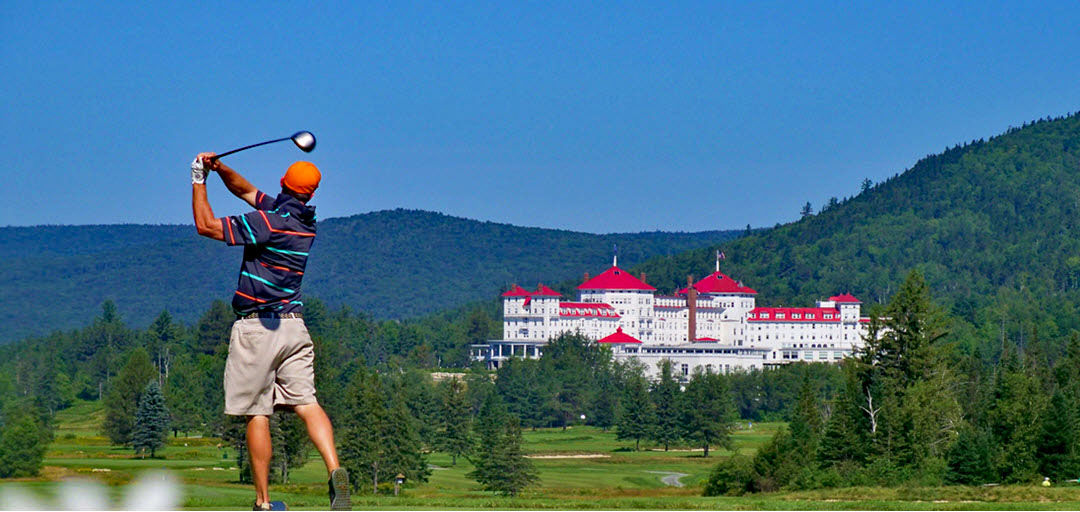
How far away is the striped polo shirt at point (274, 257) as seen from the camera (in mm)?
11094

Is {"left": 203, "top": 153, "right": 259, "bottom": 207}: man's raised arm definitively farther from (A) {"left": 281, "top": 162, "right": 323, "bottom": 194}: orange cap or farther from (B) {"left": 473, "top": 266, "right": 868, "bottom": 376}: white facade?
(B) {"left": 473, "top": 266, "right": 868, "bottom": 376}: white facade

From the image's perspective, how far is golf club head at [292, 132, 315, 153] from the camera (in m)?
11.8

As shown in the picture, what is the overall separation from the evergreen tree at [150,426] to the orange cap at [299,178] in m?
66.0

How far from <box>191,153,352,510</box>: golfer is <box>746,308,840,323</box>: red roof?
509 ft

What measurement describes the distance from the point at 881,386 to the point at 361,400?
22.4 meters

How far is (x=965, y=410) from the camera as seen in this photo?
69.4 m

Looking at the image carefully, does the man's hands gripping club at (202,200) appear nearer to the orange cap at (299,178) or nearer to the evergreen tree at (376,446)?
the orange cap at (299,178)

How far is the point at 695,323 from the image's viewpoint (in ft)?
548

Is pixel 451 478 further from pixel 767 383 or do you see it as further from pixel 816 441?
pixel 767 383

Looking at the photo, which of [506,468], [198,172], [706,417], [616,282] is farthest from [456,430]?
[198,172]

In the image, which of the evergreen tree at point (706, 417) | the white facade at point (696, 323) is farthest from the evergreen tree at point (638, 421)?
the white facade at point (696, 323)

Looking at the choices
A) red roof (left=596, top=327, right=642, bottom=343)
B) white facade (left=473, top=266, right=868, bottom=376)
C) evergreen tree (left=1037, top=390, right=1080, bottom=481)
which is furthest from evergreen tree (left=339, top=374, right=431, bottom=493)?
white facade (left=473, top=266, right=868, bottom=376)

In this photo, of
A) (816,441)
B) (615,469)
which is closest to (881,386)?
(816,441)

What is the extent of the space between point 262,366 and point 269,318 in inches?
14.0
